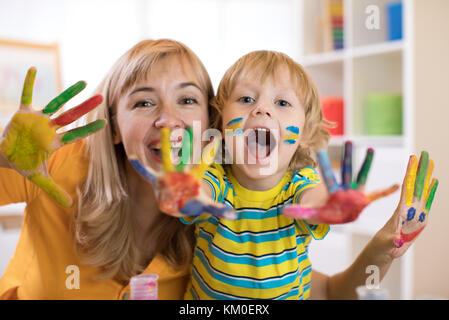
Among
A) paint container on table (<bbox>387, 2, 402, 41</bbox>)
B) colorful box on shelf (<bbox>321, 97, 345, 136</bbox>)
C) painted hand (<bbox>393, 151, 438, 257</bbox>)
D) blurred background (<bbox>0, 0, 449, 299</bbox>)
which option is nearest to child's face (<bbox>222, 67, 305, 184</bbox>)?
painted hand (<bbox>393, 151, 438, 257</bbox>)

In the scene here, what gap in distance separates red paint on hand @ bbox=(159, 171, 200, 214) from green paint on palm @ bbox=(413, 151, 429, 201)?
397 millimetres

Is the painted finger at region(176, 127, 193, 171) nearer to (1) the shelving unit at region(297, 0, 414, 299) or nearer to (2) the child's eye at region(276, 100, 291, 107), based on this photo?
(2) the child's eye at region(276, 100, 291, 107)

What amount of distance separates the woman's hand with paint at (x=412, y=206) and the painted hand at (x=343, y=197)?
0.19 m

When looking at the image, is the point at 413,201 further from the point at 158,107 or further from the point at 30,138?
the point at 30,138

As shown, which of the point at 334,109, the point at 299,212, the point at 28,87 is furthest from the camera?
the point at 334,109

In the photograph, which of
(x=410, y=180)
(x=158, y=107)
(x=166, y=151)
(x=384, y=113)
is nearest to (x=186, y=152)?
(x=166, y=151)

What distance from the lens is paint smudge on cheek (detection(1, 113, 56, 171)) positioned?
766mm

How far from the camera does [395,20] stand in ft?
6.26

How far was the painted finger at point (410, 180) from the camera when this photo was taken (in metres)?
0.75

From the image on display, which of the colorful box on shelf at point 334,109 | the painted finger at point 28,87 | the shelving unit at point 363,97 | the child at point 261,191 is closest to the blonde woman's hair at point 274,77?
the child at point 261,191

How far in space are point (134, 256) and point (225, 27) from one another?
2.31m

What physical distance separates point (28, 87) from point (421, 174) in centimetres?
67
